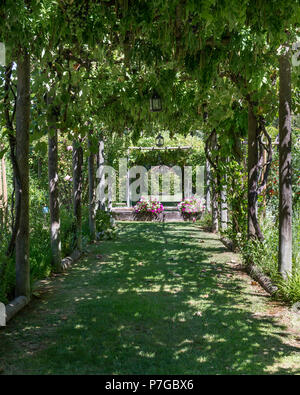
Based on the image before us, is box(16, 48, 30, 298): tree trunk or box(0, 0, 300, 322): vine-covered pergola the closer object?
box(0, 0, 300, 322): vine-covered pergola

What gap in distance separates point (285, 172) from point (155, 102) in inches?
86.1

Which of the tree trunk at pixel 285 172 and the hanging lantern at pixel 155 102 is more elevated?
the hanging lantern at pixel 155 102

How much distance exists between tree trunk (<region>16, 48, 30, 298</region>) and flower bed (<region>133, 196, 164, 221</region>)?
35.7 feet

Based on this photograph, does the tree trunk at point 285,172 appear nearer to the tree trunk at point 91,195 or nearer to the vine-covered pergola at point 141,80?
the vine-covered pergola at point 141,80

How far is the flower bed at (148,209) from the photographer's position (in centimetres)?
1538

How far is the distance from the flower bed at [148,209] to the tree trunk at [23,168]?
35.7 feet

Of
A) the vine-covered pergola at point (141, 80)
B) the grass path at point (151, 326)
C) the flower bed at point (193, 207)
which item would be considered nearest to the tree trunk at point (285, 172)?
the vine-covered pergola at point (141, 80)

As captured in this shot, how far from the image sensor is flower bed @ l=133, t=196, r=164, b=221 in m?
15.4

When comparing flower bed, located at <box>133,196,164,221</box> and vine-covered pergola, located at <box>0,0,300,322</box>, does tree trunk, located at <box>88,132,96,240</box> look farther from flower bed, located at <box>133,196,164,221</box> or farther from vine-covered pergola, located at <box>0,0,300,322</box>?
flower bed, located at <box>133,196,164,221</box>

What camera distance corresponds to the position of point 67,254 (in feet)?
23.2

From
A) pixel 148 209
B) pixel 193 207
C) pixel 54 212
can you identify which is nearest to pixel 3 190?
pixel 54 212

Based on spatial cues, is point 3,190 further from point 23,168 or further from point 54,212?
point 23,168

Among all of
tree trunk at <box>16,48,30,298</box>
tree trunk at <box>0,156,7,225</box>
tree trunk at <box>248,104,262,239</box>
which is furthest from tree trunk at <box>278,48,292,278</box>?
tree trunk at <box>0,156,7,225</box>

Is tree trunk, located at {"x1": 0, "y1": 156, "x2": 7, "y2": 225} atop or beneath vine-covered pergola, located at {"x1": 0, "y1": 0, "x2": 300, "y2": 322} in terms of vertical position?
beneath
